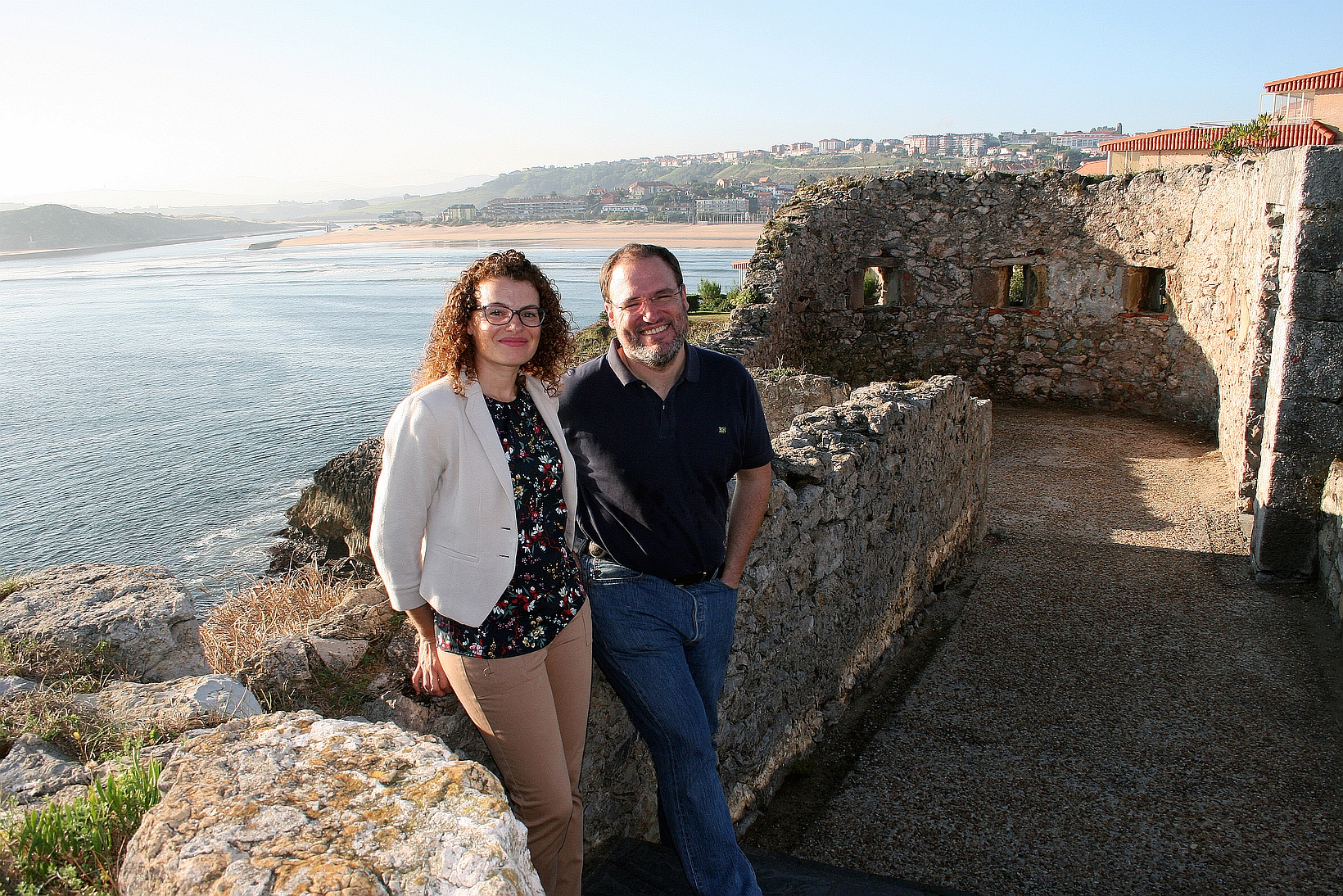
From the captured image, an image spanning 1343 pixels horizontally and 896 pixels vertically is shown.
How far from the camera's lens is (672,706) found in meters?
2.65

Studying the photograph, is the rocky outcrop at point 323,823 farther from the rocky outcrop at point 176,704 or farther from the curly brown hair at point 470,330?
the curly brown hair at point 470,330

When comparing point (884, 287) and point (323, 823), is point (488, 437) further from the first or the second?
point (884, 287)

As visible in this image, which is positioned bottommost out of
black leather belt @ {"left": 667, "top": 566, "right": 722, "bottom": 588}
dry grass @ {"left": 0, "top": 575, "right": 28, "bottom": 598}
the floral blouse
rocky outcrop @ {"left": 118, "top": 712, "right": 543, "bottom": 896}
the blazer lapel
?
black leather belt @ {"left": 667, "top": 566, "right": 722, "bottom": 588}

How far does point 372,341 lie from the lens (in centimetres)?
2717

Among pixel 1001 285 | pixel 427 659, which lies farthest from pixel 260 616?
pixel 1001 285

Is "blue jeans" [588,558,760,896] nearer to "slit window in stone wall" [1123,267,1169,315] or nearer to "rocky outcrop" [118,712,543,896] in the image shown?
"rocky outcrop" [118,712,543,896]

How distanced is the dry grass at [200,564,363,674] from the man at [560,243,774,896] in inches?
42.9

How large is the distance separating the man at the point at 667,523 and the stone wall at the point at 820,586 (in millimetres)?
427

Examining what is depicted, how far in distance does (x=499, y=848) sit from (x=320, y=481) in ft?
31.5

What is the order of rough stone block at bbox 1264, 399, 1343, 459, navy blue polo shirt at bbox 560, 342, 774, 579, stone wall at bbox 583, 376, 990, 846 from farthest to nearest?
rough stone block at bbox 1264, 399, 1343, 459
stone wall at bbox 583, 376, 990, 846
navy blue polo shirt at bbox 560, 342, 774, 579

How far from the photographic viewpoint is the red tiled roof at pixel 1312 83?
2358cm

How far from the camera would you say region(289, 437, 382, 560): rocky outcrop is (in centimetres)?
960

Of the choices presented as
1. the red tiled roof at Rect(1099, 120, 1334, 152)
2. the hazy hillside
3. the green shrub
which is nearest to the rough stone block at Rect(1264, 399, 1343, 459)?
the green shrub

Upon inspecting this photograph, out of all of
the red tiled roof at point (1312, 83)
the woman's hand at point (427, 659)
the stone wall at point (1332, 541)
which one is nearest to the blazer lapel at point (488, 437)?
the woman's hand at point (427, 659)
